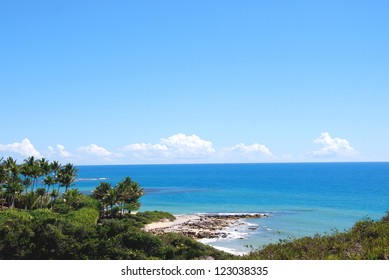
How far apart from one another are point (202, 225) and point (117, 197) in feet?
44.2

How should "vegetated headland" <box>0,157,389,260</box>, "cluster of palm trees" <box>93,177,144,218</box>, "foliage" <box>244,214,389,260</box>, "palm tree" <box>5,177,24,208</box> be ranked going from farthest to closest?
"cluster of palm trees" <box>93,177,144,218</box>, "palm tree" <box>5,177,24,208</box>, "vegetated headland" <box>0,157,389,260</box>, "foliage" <box>244,214,389,260</box>

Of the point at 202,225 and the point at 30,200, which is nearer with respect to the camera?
the point at 30,200

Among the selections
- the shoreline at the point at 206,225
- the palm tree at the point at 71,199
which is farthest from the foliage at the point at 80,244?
the palm tree at the point at 71,199

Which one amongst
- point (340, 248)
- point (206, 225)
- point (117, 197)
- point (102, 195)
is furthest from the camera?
point (102, 195)

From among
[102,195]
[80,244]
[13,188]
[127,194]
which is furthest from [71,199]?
[80,244]

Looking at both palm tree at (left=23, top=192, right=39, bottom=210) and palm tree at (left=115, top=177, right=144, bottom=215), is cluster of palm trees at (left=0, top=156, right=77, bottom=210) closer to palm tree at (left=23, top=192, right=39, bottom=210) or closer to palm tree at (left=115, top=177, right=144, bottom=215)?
palm tree at (left=23, top=192, right=39, bottom=210)

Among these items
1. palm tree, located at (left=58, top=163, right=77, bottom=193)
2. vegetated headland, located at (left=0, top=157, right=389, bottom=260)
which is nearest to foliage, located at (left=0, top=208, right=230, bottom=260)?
vegetated headland, located at (left=0, top=157, right=389, bottom=260)

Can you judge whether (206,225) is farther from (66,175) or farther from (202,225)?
(66,175)

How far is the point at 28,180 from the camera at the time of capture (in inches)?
2306

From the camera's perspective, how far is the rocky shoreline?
48312 millimetres

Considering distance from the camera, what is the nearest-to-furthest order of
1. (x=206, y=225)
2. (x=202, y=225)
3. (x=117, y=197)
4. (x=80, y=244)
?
(x=80, y=244) < (x=202, y=225) < (x=206, y=225) < (x=117, y=197)

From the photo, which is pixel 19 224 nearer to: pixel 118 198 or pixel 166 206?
pixel 118 198
